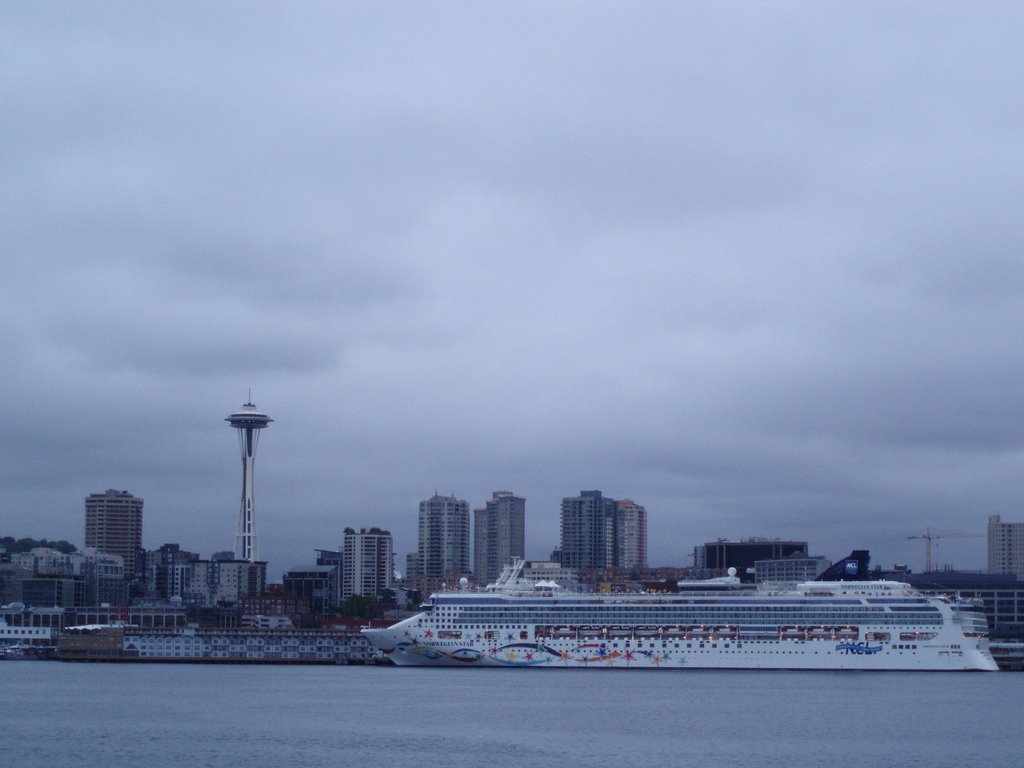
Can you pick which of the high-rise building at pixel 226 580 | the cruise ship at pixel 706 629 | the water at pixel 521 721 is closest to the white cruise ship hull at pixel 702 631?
the cruise ship at pixel 706 629

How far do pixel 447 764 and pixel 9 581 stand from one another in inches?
5330

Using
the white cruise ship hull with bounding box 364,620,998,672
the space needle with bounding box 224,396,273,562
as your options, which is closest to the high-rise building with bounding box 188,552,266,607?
the space needle with bounding box 224,396,273,562

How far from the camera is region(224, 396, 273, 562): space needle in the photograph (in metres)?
183

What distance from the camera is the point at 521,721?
53250 mm

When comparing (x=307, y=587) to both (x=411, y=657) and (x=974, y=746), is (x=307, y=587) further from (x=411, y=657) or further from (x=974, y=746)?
(x=974, y=746)

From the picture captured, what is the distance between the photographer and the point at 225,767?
41.3 meters

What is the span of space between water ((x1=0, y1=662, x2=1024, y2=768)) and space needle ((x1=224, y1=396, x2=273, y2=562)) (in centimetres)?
10201

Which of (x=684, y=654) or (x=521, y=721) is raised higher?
(x=521, y=721)

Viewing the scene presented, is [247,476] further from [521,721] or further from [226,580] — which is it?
[521,721]

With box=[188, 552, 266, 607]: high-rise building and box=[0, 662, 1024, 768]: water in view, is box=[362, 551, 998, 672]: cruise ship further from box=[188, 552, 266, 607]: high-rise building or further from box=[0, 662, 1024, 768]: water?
box=[188, 552, 266, 607]: high-rise building

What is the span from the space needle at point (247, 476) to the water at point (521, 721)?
102007mm

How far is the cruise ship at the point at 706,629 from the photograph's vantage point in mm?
81750

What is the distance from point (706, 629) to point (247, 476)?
367 feet

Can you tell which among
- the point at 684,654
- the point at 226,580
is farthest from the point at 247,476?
the point at 684,654
